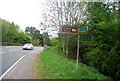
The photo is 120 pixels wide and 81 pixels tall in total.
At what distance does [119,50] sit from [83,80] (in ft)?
7.22

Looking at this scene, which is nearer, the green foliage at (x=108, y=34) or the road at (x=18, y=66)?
the green foliage at (x=108, y=34)

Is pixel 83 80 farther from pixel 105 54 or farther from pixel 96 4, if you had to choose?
pixel 96 4

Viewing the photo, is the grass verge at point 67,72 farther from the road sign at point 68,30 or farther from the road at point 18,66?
the road sign at point 68,30

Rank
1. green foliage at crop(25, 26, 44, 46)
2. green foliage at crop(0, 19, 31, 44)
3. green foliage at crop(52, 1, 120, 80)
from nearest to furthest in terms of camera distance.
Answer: green foliage at crop(52, 1, 120, 80), green foliage at crop(0, 19, 31, 44), green foliage at crop(25, 26, 44, 46)

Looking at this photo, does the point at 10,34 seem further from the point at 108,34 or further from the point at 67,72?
the point at 108,34

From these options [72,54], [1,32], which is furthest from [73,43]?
[1,32]

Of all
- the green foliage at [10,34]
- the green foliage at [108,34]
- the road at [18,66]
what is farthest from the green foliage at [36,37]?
the green foliage at [108,34]

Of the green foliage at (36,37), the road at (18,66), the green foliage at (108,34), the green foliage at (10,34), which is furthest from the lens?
the green foliage at (36,37)

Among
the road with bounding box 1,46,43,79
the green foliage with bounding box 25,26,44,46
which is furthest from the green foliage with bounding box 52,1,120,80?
the green foliage with bounding box 25,26,44,46

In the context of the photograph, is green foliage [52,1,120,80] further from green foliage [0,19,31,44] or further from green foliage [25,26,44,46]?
green foliage [25,26,44,46]

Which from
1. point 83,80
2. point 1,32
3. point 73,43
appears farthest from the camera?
point 1,32

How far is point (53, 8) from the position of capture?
1667cm

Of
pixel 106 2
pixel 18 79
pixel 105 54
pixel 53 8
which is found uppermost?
pixel 53 8

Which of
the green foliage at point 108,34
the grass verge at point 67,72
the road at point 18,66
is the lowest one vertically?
the road at point 18,66
